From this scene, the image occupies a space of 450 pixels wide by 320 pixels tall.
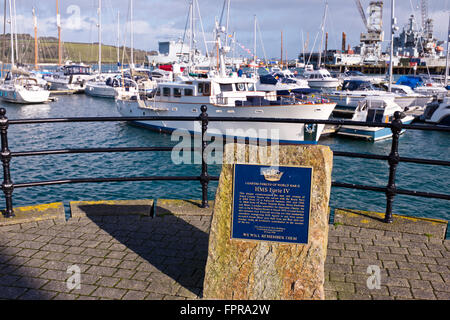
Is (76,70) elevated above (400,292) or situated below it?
above

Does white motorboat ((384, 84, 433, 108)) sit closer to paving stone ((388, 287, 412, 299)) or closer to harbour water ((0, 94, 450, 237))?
harbour water ((0, 94, 450, 237))

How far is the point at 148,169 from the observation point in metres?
21.2

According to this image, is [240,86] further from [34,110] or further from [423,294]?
[34,110]

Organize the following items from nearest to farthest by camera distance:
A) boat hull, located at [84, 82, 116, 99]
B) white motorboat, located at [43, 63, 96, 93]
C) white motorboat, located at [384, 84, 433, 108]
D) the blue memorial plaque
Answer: the blue memorial plaque, white motorboat, located at [384, 84, 433, 108], boat hull, located at [84, 82, 116, 99], white motorboat, located at [43, 63, 96, 93]

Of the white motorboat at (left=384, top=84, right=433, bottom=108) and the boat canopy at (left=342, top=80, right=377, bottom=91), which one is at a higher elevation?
the boat canopy at (left=342, top=80, right=377, bottom=91)

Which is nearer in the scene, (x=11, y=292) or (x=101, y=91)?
(x=11, y=292)

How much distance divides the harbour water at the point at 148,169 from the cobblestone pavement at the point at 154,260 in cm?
1060

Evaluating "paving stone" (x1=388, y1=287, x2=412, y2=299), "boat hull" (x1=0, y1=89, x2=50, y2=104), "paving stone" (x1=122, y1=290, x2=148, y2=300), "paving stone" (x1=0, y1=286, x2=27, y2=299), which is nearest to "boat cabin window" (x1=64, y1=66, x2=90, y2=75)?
"boat hull" (x1=0, y1=89, x2=50, y2=104)

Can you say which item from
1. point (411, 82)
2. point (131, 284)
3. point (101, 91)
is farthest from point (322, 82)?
point (131, 284)

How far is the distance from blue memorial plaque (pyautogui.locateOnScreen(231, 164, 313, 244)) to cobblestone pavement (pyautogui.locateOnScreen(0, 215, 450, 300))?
26.6 inches

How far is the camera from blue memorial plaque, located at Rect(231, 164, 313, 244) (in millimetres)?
3801

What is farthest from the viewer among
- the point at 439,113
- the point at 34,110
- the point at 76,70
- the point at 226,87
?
the point at 76,70

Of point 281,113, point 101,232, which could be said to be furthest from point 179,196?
point 101,232

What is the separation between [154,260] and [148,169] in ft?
56.1
